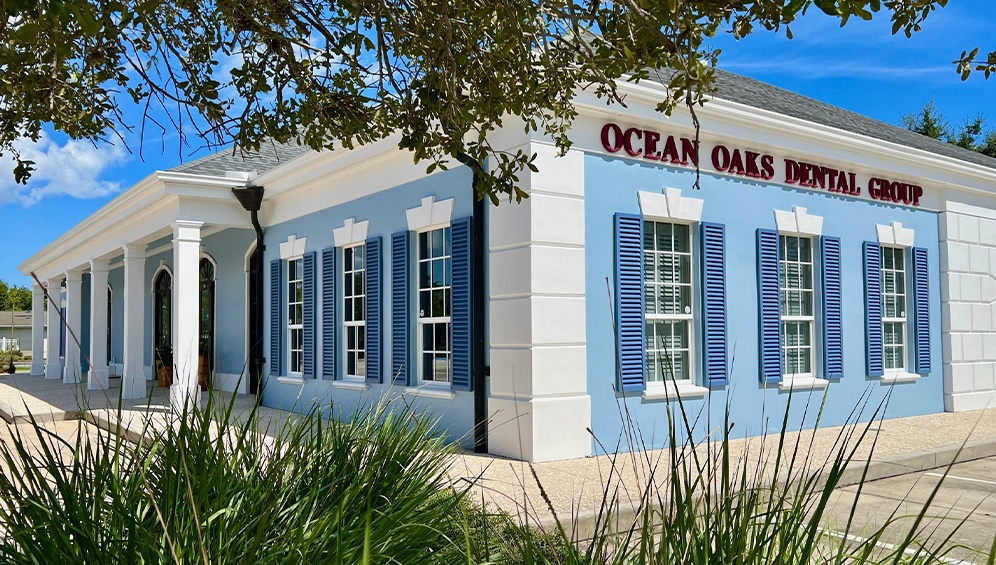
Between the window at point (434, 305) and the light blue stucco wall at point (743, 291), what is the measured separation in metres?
1.87

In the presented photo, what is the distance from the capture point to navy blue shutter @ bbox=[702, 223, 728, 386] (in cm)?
992

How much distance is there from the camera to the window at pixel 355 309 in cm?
1177

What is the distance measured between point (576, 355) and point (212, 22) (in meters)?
4.88

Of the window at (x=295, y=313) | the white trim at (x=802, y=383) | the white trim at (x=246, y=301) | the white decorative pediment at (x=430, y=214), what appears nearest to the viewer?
the white decorative pediment at (x=430, y=214)

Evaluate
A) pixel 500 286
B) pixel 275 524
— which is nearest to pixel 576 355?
pixel 500 286

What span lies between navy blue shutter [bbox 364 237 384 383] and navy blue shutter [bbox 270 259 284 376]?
117 inches

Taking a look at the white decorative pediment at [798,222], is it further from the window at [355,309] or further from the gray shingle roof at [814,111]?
the window at [355,309]

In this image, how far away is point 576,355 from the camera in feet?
29.0

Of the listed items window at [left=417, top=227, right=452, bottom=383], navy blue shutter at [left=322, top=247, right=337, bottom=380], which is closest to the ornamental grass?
window at [left=417, top=227, right=452, bottom=383]

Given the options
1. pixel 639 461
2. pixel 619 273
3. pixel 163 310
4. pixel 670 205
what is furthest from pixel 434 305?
pixel 163 310

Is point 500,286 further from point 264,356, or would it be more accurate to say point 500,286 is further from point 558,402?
point 264,356

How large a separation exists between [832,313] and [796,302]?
592 mm

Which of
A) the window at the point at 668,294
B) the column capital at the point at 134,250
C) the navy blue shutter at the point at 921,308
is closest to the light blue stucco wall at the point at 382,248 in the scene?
the window at the point at 668,294

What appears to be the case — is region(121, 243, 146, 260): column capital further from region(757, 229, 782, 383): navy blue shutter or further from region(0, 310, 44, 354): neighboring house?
region(0, 310, 44, 354): neighboring house
